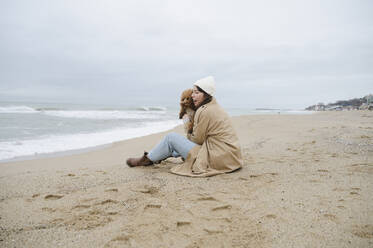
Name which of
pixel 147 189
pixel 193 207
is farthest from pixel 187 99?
pixel 193 207

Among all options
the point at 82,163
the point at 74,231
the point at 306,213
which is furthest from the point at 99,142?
the point at 306,213

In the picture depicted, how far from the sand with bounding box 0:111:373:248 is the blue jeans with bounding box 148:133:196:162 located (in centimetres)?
25

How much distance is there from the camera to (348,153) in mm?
4715

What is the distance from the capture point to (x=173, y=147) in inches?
149

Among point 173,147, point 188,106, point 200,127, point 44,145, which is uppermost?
point 188,106

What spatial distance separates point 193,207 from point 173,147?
55.3 inches

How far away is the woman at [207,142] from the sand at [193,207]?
0.66ft

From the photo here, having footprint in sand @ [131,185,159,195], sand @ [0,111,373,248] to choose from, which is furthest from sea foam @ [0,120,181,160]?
footprint in sand @ [131,185,159,195]

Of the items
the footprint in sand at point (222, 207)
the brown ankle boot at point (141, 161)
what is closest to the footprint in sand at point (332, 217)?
the footprint in sand at point (222, 207)

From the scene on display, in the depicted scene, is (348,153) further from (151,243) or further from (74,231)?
(74,231)

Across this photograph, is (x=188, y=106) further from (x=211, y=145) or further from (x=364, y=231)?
(x=364, y=231)

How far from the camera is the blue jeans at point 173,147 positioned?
3.66 meters

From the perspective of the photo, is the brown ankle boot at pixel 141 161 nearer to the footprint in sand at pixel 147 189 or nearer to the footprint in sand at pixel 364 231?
the footprint in sand at pixel 147 189

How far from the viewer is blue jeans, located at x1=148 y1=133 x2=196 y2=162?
3.66m
